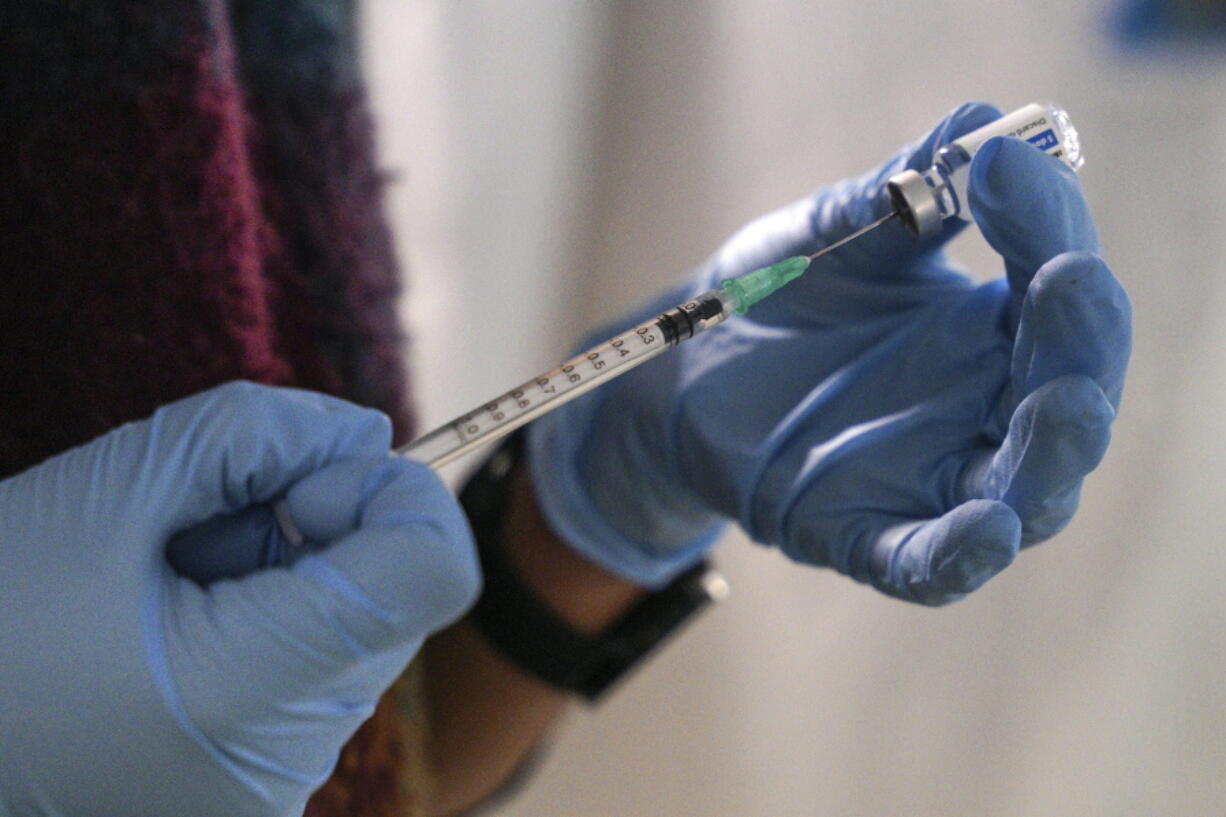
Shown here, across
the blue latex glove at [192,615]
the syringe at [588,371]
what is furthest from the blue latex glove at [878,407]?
the blue latex glove at [192,615]

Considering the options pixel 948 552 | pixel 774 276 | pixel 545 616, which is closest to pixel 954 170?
pixel 774 276

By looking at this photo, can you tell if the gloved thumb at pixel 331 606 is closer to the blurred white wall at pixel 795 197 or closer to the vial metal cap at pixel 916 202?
the vial metal cap at pixel 916 202

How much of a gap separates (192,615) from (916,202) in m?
0.62

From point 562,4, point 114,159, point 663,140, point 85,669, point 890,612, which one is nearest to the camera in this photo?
point 85,669

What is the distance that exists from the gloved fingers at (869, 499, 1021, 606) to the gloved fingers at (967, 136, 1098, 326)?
0.66ft

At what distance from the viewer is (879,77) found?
133 cm

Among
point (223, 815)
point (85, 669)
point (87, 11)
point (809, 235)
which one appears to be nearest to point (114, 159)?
point (87, 11)

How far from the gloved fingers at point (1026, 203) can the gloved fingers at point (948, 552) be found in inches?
7.9

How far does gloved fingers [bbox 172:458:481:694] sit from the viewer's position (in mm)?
573

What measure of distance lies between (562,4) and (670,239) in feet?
1.52

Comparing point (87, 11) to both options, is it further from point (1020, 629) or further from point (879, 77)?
point (1020, 629)

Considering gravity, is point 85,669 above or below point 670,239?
above

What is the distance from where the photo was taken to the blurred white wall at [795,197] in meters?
1.05

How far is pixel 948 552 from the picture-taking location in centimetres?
59
